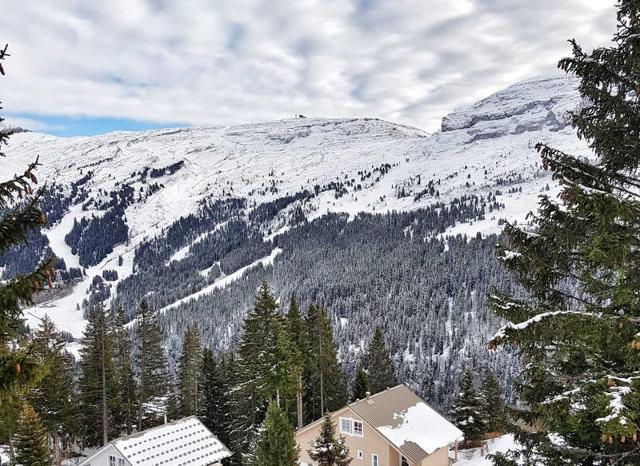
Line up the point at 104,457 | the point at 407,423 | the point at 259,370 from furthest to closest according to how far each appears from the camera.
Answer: the point at 407,423 → the point at 259,370 → the point at 104,457

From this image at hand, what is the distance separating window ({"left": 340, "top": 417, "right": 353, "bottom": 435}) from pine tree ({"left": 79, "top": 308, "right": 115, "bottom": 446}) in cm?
1837

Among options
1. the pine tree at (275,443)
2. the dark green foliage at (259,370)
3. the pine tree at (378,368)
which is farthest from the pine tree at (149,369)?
the pine tree at (275,443)

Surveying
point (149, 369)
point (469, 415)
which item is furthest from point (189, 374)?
point (469, 415)

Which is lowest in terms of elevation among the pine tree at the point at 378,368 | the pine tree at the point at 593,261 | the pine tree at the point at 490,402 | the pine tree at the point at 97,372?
the pine tree at the point at 490,402

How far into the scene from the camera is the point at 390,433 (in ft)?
113

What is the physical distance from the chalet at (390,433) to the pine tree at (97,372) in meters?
16.4

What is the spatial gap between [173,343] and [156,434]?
138m

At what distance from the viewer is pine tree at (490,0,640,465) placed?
6.44 meters

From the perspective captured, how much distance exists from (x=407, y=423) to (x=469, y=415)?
42.2 ft

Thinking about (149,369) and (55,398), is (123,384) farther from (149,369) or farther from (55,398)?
(55,398)

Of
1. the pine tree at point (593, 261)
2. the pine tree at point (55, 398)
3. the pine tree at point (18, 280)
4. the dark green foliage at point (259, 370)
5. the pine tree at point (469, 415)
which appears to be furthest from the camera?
the pine tree at point (469, 415)

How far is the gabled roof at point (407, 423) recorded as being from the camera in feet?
111

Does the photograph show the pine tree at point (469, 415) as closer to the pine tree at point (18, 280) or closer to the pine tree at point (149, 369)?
the pine tree at point (149, 369)

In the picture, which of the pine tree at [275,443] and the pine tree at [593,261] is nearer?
the pine tree at [593,261]
